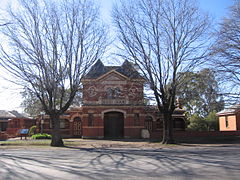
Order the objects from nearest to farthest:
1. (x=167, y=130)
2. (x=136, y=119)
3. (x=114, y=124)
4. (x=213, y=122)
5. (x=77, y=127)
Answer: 1. (x=167, y=130)
2. (x=136, y=119)
3. (x=114, y=124)
4. (x=77, y=127)
5. (x=213, y=122)

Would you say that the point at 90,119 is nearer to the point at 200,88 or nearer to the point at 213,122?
the point at 200,88

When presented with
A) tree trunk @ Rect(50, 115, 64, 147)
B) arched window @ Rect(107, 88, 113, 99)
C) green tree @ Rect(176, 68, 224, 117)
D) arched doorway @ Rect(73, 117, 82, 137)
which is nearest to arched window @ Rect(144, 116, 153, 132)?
arched window @ Rect(107, 88, 113, 99)

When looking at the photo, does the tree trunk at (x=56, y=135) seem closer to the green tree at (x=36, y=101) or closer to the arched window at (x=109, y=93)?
the green tree at (x=36, y=101)

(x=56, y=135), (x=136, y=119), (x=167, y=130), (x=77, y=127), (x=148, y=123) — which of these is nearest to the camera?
(x=56, y=135)

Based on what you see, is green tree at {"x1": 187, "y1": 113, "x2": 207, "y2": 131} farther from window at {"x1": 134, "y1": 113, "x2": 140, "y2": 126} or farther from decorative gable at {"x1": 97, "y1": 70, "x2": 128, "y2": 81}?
decorative gable at {"x1": 97, "y1": 70, "x2": 128, "y2": 81}

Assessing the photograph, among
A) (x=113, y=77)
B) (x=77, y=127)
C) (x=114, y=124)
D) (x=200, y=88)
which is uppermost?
(x=113, y=77)

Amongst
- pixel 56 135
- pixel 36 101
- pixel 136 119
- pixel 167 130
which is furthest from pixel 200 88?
pixel 36 101

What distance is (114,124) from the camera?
33.8 meters

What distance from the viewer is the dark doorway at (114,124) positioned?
3359 cm

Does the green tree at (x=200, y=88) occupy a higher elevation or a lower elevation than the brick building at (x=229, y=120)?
higher

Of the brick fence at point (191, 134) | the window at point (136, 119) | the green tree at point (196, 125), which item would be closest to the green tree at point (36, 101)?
the window at point (136, 119)

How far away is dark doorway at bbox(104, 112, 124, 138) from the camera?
33.6 meters

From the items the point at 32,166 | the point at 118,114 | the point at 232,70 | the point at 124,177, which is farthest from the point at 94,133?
the point at 124,177

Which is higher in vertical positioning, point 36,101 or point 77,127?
point 36,101
